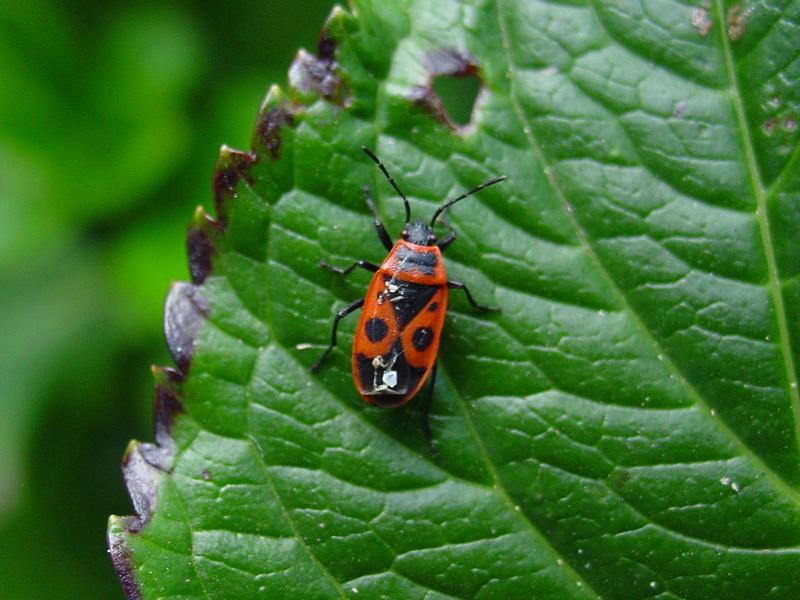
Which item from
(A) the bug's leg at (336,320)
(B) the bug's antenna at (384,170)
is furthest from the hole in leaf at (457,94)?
(A) the bug's leg at (336,320)

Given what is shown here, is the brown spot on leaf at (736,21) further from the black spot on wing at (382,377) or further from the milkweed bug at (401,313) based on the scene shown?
the black spot on wing at (382,377)

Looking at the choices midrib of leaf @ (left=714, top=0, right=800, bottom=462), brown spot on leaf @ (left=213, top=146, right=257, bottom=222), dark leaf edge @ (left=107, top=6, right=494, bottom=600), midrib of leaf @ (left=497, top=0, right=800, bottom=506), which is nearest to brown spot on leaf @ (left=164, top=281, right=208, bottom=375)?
dark leaf edge @ (left=107, top=6, right=494, bottom=600)

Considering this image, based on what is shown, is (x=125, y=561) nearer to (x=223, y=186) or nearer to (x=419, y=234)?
(x=223, y=186)

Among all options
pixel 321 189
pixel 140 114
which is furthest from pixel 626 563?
pixel 140 114

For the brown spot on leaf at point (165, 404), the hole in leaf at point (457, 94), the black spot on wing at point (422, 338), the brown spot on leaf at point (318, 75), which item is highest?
the hole in leaf at point (457, 94)

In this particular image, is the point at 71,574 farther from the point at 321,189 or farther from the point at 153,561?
the point at 321,189

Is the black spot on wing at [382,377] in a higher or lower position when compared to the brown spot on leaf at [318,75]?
lower

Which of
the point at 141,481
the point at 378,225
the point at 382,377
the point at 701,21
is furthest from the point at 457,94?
the point at 141,481
